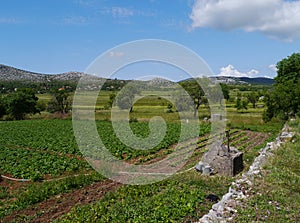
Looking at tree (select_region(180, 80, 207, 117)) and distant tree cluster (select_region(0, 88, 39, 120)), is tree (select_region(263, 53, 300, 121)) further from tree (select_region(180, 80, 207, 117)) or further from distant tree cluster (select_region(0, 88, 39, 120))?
distant tree cluster (select_region(0, 88, 39, 120))

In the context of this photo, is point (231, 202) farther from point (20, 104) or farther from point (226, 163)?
point (20, 104)

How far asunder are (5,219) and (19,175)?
6.07 m

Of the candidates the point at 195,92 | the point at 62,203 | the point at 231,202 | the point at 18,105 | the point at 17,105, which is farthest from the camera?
the point at 18,105

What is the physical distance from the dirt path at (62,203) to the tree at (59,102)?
202ft

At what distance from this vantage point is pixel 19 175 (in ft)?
50.0

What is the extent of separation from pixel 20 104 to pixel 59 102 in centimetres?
1147

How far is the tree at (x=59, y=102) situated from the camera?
71.5 m

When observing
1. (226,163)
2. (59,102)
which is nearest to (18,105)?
(59,102)

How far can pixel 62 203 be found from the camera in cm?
1062

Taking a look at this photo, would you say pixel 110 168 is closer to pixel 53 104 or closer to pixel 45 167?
pixel 45 167

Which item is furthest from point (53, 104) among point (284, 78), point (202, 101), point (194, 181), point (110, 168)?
point (194, 181)

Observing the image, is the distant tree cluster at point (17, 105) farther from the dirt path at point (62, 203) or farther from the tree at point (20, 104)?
the dirt path at point (62, 203)

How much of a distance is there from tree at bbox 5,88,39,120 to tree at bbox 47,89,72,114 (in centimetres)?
726

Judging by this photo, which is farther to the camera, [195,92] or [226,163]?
[195,92]
